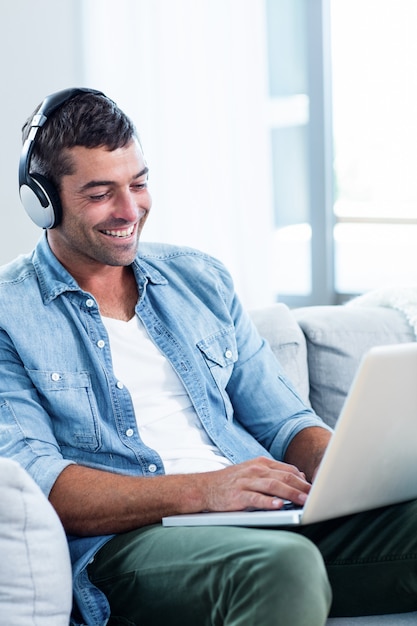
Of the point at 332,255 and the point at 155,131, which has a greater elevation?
the point at 155,131

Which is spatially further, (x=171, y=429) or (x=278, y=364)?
(x=278, y=364)

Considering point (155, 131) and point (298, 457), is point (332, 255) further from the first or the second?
point (298, 457)

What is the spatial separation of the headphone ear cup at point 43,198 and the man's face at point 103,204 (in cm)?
2

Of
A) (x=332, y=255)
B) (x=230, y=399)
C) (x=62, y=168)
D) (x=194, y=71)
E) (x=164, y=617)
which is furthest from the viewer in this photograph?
(x=332, y=255)

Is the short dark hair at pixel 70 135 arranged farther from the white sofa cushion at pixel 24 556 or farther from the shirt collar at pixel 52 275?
the white sofa cushion at pixel 24 556

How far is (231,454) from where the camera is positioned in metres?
1.79

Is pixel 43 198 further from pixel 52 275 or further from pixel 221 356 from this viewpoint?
pixel 221 356

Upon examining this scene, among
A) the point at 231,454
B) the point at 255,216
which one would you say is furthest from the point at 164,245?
the point at 255,216

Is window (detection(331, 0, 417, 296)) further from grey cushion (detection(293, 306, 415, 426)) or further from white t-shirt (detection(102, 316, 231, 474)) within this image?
white t-shirt (detection(102, 316, 231, 474))

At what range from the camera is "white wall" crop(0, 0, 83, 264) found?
369 cm

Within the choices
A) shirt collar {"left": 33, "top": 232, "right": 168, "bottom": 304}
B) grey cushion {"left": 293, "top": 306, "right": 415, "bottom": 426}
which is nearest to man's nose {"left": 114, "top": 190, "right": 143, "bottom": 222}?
shirt collar {"left": 33, "top": 232, "right": 168, "bottom": 304}

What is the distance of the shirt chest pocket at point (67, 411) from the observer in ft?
5.51

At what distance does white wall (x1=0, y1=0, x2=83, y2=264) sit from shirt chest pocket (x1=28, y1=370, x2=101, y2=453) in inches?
82.9

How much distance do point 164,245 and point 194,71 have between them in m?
1.87
